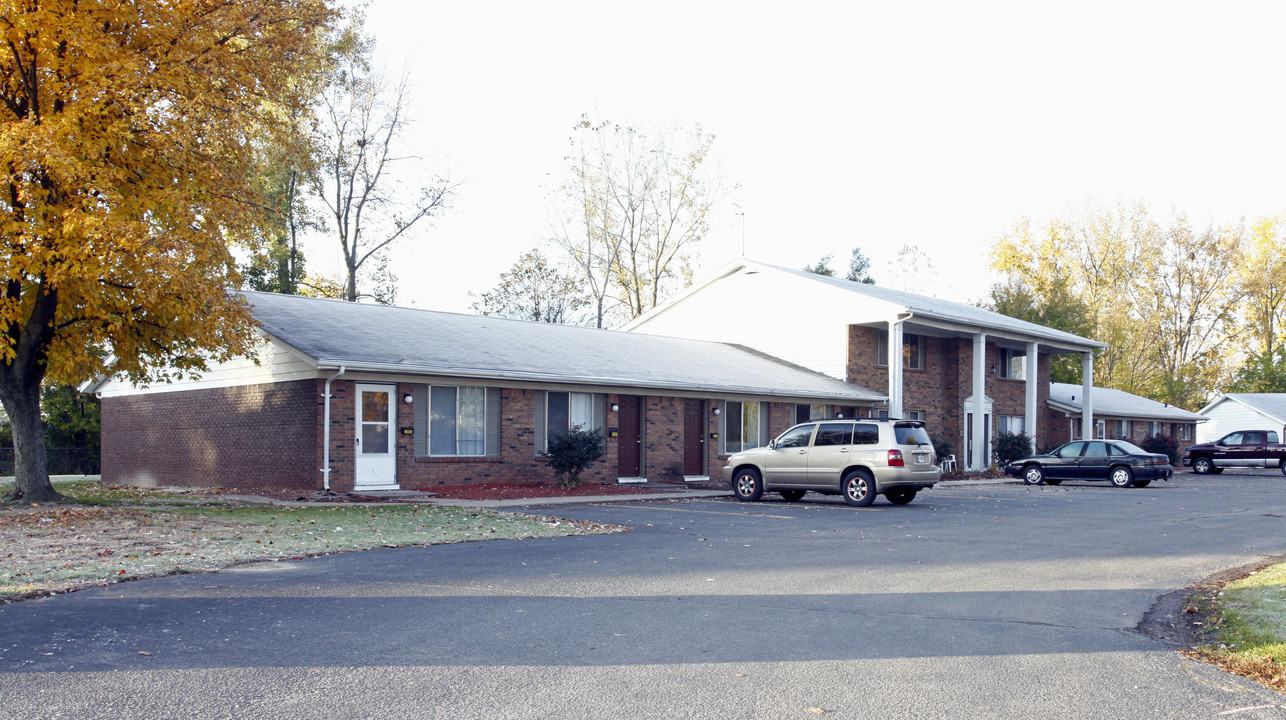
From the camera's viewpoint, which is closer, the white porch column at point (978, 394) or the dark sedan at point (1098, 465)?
the dark sedan at point (1098, 465)

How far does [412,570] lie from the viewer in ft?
34.0

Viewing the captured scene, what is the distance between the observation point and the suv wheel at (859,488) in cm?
1994

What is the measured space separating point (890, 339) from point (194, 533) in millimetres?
24878

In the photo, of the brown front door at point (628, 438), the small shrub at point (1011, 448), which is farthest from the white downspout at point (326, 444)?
the small shrub at point (1011, 448)

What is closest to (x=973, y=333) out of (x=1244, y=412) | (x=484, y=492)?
(x=484, y=492)

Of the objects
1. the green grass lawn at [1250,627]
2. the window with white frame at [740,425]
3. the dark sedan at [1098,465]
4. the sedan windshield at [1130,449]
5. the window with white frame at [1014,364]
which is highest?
the window with white frame at [1014,364]

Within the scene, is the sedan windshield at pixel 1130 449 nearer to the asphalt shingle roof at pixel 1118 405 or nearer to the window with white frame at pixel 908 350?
the window with white frame at pixel 908 350

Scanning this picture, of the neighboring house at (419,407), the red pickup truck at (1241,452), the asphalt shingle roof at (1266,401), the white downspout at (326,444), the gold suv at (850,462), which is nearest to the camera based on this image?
the gold suv at (850,462)

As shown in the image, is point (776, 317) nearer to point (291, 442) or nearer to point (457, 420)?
point (457, 420)

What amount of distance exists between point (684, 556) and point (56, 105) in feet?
43.7

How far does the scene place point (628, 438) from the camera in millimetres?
26828

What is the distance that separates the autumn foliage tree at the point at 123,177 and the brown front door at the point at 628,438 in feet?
34.6

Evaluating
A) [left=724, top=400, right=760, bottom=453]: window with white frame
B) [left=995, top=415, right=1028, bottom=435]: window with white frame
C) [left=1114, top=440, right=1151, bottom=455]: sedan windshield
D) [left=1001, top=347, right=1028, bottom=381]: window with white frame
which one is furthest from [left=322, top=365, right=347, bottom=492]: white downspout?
[left=1001, top=347, right=1028, bottom=381]: window with white frame

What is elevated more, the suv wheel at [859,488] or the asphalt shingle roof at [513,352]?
the asphalt shingle roof at [513,352]
